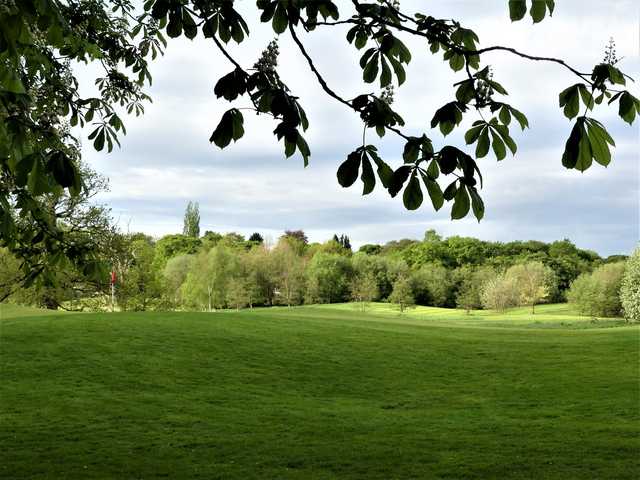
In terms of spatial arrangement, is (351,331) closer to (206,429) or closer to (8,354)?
(8,354)

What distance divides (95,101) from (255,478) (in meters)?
4.53

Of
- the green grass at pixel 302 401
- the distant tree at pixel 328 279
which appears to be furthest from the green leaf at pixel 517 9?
the distant tree at pixel 328 279

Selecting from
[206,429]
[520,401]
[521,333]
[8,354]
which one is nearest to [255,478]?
[206,429]

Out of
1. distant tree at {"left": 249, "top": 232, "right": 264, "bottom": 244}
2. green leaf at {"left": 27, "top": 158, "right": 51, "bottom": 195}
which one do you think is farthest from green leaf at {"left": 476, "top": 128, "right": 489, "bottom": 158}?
distant tree at {"left": 249, "top": 232, "right": 264, "bottom": 244}

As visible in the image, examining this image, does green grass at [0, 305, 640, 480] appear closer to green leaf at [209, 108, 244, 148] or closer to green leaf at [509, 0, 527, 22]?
green leaf at [209, 108, 244, 148]

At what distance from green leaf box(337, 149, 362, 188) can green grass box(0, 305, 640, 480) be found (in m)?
6.00

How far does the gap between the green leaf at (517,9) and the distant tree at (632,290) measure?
4158 cm

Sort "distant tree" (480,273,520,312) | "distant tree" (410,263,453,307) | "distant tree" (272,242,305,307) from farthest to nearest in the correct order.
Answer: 1. "distant tree" (272,242,305,307)
2. "distant tree" (410,263,453,307)
3. "distant tree" (480,273,520,312)

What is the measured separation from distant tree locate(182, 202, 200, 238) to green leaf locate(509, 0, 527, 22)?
82092 mm

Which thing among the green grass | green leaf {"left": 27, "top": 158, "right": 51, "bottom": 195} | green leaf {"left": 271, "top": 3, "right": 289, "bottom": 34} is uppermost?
green leaf {"left": 271, "top": 3, "right": 289, "bottom": 34}

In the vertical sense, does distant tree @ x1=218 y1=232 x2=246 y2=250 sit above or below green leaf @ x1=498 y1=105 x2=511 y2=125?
above

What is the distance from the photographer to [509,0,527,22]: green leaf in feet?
8.31

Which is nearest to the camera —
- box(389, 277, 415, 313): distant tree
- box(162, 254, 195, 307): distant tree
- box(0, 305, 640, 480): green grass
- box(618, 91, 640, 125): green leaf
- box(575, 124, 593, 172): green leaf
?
box(575, 124, 593, 172): green leaf

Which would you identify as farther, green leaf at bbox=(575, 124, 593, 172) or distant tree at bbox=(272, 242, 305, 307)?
distant tree at bbox=(272, 242, 305, 307)
